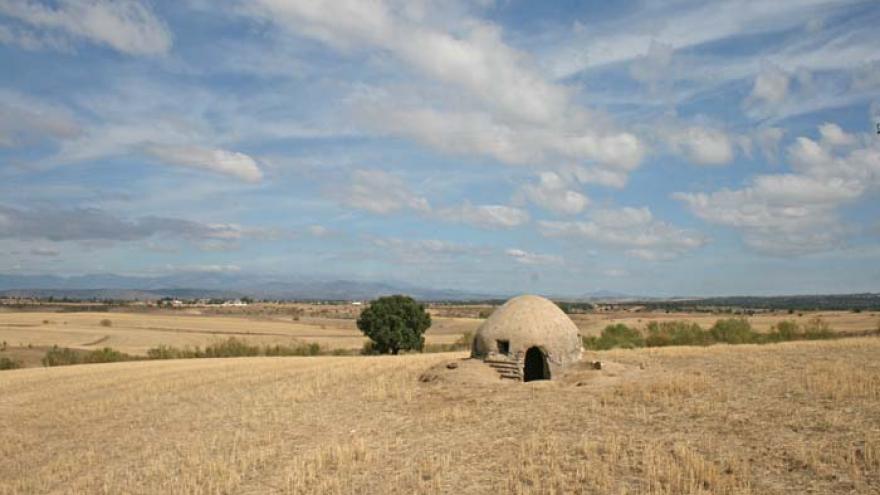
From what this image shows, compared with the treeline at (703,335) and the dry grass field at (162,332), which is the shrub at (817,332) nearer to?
the treeline at (703,335)

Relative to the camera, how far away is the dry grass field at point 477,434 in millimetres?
13656

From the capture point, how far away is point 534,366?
29.5m

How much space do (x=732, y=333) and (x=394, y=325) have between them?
2589 centimetres

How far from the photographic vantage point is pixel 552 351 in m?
26.8

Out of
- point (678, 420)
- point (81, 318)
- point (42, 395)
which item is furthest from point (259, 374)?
point (81, 318)

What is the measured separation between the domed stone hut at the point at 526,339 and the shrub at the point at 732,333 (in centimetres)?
2813

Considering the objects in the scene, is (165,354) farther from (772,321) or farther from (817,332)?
(772,321)

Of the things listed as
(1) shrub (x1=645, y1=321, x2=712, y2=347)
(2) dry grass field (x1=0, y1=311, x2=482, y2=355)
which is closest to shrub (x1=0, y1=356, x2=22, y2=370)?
(2) dry grass field (x1=0, y1=311, x2=482, y2=355)

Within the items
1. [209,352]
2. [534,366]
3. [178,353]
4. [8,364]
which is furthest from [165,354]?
[534,366]

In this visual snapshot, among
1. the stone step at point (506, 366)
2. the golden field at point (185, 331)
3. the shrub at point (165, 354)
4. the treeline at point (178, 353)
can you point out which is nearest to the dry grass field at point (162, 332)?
the golden field at point (185, 331)

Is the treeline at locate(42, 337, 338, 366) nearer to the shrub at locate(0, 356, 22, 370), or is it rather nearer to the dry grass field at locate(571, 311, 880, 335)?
the shrub at locate(0, 356, 22, 370)

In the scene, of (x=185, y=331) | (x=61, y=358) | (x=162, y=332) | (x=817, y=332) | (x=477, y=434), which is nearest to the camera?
(x=477, y=434)

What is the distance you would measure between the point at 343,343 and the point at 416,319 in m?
21.3

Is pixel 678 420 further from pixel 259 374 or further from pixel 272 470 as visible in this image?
pixel 259 374
